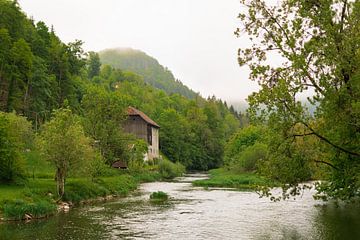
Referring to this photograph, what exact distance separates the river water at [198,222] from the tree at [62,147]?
163 inches

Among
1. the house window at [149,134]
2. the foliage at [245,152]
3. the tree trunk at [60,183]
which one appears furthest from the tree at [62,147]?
the house window at [149,134]

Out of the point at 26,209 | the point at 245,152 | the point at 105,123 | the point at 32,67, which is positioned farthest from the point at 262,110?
the point at 245,152

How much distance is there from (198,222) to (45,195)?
15699 mm

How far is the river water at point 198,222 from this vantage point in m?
27.1

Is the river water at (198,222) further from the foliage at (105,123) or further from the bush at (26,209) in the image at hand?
the foliage at (105,123)

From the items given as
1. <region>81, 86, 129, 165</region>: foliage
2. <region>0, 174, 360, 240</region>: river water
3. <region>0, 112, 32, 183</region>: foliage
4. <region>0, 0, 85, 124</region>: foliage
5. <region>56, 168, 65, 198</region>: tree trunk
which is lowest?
<region>0, 174, 360, 240</region>: river water

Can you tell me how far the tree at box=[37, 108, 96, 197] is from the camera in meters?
39.8

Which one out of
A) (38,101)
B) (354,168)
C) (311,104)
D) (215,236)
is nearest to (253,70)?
(311,104)

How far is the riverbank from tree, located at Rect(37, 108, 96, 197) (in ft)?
5.88

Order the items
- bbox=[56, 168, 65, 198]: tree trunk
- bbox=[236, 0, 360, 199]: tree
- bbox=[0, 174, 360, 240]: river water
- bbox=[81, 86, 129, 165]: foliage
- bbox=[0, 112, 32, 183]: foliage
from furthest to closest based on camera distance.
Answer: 1. bbox=[81, 86, 129, 165]: foliage
2. bbox=[56, 168, 65, 198]: tree trunk
3. bbox=[0, 112, 32, 183]: foliage
4. bbox=[0, 174, 360, 240]: river water
5. bbox=[236, 0, 360, 199]: tree

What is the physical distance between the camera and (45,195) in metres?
39.5

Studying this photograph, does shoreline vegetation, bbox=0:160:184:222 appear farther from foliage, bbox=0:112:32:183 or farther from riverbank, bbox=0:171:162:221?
foliage, bbox=0:112:32:183

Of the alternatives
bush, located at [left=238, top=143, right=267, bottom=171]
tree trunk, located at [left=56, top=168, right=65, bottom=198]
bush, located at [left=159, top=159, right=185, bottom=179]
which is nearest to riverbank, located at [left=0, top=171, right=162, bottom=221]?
tree trunk, located at [left=56, top=168, right=65, bottom=198]

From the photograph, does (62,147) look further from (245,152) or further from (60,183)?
(245,152)
